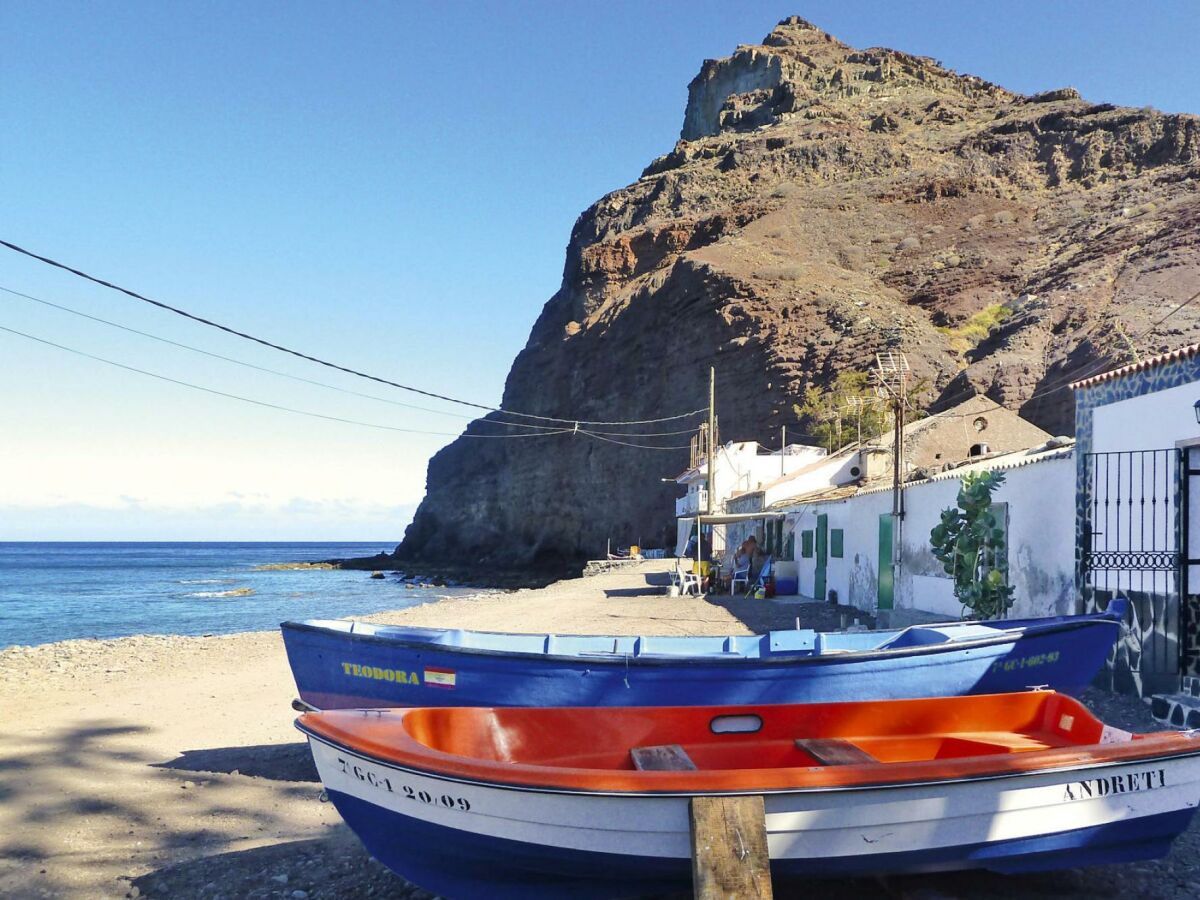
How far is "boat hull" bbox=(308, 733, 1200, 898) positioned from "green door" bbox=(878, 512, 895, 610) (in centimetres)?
1246

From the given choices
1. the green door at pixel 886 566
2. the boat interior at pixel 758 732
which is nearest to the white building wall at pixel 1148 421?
the boat interior at pixel 758 732

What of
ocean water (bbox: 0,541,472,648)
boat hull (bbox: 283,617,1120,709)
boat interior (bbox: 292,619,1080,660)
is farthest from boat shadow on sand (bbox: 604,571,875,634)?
ocean water (bbox: 0,541,472,648)

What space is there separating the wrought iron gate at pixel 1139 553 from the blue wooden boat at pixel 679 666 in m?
1.24

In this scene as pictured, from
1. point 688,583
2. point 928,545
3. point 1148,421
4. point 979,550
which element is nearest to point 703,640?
point 1148,421

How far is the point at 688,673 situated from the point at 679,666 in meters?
0.08

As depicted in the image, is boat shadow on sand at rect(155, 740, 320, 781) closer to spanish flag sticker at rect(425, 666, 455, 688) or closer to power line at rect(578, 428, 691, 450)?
spanish flag sticker at rect(425, 666, 455, 688)

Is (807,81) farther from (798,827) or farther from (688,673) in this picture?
(798,827)

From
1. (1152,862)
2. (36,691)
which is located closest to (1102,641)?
(1152,862)

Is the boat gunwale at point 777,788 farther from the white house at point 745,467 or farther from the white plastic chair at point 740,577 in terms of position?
the white house at point 745,467

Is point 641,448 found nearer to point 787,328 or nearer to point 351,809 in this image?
point 787,328

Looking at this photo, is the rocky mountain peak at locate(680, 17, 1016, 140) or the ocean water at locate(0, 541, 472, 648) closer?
the ocean water at locate(0, 541, 472, 648)

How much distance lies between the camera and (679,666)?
6367mm

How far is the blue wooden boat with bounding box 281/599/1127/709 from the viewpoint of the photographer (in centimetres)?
640

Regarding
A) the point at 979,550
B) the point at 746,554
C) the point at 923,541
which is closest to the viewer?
the point at 979,550
